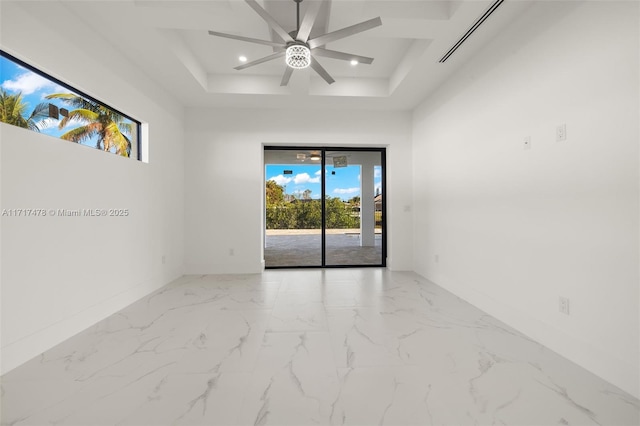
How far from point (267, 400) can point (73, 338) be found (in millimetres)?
1939

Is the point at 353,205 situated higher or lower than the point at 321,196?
lower

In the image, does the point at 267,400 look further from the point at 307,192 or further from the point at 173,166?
the point at 307,192

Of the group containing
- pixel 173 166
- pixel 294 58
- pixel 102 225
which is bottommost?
pixel 102 225

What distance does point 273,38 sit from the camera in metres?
2.57

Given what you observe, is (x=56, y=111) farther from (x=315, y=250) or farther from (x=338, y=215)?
(x=315, y=250)

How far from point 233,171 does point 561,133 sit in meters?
4.12

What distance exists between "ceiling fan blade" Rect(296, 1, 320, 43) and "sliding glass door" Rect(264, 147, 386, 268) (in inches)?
96.9

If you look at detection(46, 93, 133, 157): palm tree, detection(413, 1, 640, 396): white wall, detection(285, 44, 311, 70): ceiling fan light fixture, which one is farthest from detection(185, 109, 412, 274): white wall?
detection(413, 1, 640, 396): white wall

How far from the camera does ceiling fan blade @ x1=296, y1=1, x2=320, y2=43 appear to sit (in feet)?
5.94

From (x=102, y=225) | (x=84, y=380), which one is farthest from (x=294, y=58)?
(x=84, y=380)

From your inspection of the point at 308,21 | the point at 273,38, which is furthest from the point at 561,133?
the point at 273,38

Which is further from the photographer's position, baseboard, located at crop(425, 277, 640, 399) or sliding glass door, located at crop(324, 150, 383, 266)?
sliding glass door, located at crop(324, 150, 383, 266)

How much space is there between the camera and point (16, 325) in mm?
1768

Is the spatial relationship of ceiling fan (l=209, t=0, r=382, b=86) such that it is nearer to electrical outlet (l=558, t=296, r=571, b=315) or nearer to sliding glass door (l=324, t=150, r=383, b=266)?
sliding glass door (l=324, t=150, r=383, b=266)
